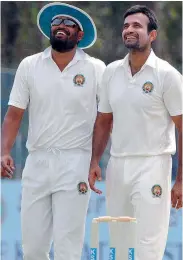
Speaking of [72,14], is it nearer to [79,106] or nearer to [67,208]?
[79,106]

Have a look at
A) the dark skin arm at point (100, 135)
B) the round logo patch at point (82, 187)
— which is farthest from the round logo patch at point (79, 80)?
the round logo patch at point (82, 187)

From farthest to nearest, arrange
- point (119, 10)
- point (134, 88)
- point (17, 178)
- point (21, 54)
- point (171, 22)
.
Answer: point (171, 22)
point (119, 10)
point (21, 54)
point (17, 178)
point (134, 88)

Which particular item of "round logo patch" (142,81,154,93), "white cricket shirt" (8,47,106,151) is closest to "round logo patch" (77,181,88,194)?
"white cricket shirt" (8,47,106,151)

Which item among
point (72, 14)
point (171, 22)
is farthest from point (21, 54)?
point (72, 14)

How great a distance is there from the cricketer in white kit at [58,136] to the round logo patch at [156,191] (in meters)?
0.54

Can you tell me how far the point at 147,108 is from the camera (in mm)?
8297

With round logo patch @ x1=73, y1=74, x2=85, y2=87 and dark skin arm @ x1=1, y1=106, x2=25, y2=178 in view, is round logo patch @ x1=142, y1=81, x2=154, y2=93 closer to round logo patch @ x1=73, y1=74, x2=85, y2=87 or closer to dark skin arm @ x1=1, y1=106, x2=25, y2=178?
round logo patch @ x1=73, y1=74, x2=85, y2=87

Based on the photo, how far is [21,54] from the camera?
1566 centimetres

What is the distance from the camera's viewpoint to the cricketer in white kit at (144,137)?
8297 millimetres

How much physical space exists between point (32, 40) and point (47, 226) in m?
8.13

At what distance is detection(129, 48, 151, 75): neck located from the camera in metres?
8.40

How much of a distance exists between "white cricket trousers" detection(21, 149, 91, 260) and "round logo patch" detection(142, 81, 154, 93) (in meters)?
0.67

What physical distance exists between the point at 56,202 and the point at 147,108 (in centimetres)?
92

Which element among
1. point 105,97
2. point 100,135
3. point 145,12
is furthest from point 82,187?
point 145,12
